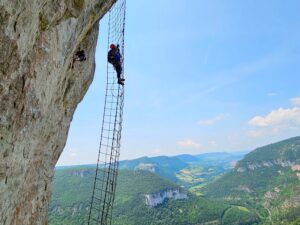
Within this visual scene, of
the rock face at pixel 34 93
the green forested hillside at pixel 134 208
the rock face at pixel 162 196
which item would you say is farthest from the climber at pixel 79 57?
the rock face at pixel 162 196

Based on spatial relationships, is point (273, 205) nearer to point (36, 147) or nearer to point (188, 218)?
point (188, 218)

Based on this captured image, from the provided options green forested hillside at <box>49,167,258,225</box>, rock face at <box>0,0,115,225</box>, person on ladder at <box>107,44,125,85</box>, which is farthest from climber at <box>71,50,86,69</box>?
green forested hillside at <box>49,167,258,225</box>

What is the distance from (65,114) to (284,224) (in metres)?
138

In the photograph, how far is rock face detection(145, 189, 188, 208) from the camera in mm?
174000

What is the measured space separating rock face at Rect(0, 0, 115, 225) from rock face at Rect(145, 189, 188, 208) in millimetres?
166690

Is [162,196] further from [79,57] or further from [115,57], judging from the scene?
[79,57]

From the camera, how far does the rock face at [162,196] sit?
174 m

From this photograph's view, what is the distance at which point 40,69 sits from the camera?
8.36 metres

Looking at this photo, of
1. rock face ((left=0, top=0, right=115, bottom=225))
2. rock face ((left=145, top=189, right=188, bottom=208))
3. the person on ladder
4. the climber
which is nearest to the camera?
rock face ((left=0, top=0, right=115, bottom=225))

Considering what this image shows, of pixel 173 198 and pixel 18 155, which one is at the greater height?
pixel 18 155

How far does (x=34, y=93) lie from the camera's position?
8.17 m

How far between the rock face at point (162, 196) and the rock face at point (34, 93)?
16669 centimetres

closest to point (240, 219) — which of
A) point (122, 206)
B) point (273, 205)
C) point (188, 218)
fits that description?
point (188, 218)

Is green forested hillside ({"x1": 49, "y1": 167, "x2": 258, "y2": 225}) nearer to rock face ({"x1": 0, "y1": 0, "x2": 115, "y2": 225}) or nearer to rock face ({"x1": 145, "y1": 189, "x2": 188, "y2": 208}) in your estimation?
rock face ({"x1": 145, "y1": 189, "x2": 188, "y2": 208})
